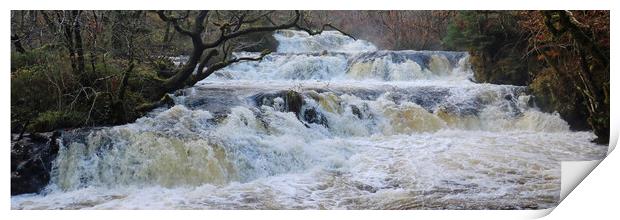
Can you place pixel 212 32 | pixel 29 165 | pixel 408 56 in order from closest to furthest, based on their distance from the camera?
pixel 29 165, pixel 212 32, pixel 408 56

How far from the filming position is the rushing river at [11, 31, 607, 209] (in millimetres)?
5094

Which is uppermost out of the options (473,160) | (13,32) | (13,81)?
(13,32)

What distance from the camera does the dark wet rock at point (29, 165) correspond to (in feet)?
16.5

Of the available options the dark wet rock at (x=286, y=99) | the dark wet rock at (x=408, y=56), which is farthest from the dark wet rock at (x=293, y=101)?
the dark wet rock at (x=408, y=56)

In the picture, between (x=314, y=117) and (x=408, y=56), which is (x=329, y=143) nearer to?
(x=314, y=117)

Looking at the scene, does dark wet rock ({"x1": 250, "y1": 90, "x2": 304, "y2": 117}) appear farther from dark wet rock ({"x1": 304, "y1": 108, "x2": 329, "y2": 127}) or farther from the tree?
the tree

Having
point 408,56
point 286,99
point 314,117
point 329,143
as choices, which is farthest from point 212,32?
point 408,56

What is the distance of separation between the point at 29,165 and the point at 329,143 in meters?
2.12

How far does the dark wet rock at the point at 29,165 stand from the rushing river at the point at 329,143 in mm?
68

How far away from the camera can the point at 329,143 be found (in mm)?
5277

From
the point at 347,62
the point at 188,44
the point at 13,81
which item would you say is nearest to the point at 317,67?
the point at 347,62

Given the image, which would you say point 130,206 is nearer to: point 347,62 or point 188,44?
point 188,44
